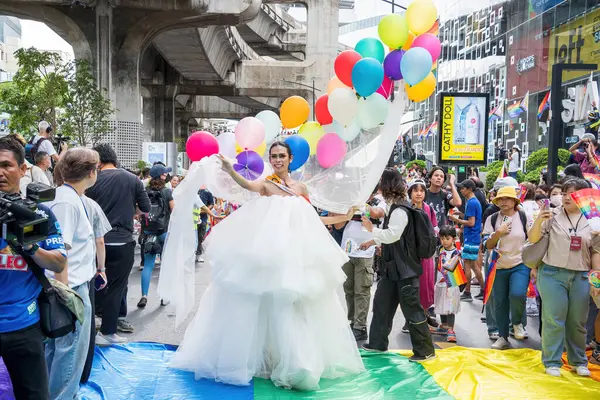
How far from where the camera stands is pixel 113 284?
6.81m

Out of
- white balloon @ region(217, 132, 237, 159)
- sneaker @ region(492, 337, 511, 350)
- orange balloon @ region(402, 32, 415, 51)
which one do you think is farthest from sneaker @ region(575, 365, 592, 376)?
white balloon @ region(217, 132, 237, 159)

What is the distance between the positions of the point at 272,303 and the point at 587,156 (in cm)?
694

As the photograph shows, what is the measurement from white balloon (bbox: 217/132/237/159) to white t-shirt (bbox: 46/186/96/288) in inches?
68.7

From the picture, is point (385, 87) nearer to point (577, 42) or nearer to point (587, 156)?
point (587, 156)

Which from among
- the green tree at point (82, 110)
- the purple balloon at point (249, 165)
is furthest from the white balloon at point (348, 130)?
the green tree at point (82, 110)

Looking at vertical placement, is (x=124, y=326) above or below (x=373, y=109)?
below

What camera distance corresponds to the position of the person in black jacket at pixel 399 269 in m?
6.21

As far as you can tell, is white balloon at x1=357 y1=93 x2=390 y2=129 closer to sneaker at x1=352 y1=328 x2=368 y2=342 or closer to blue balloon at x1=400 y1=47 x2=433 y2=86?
blue balloon at x1=400 y1=47 x2=433 y2=86

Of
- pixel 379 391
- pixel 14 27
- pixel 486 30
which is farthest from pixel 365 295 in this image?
pixel 14 27

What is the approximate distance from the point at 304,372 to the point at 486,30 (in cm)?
3912

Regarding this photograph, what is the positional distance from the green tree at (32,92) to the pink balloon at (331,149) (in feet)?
37.3

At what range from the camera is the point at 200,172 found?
606 centimetres

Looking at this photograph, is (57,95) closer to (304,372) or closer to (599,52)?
(304,372)


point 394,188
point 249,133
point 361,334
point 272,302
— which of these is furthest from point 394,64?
point 361,334
